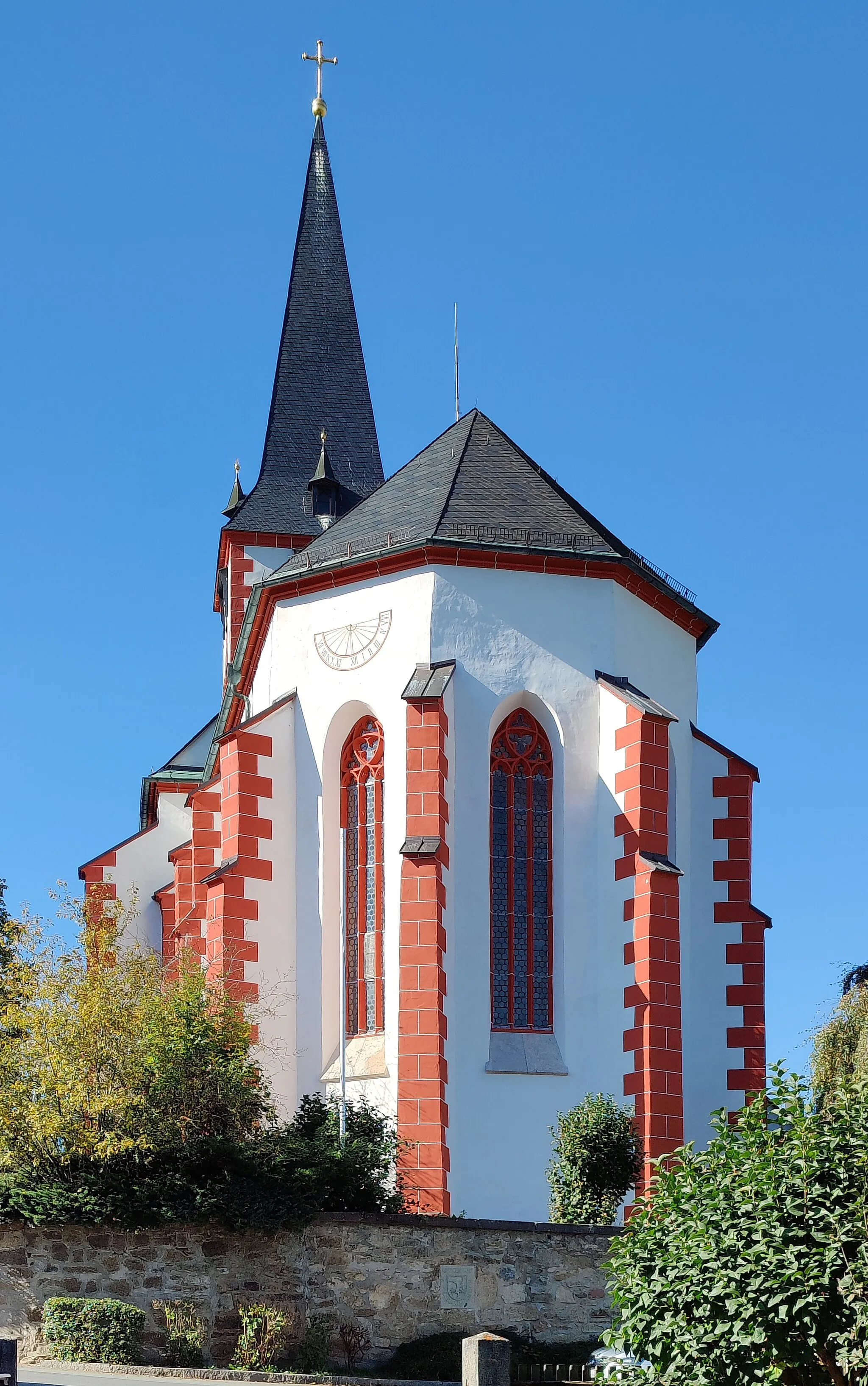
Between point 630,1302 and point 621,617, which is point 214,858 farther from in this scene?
point 630,1302

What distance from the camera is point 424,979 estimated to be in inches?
971

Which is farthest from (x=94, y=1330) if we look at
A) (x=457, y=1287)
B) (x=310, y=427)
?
(x=310, y=427)

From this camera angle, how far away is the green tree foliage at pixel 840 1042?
25.9 m

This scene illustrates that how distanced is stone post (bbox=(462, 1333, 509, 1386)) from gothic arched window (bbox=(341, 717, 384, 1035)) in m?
10.9

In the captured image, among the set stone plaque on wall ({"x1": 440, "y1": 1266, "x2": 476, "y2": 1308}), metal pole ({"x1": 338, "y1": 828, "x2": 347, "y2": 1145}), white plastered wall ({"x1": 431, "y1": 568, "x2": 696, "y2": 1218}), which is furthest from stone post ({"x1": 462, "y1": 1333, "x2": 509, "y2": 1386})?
white plastered wall ({"x1": 431, "y1": 568, "x2": 696, "y2": 1218})

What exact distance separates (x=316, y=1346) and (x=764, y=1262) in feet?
27.1

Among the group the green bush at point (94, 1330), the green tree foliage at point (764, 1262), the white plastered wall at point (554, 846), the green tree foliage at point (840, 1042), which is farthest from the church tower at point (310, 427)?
the green tree foliage at point (764, 1262)

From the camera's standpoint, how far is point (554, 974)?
26.0 meters

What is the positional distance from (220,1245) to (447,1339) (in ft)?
8.36

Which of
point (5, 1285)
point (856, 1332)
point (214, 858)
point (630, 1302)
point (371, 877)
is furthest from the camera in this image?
point (214, 858)

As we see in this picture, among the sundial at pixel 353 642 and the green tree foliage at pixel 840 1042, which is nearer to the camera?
the green tree foliage at pixel 840 1042

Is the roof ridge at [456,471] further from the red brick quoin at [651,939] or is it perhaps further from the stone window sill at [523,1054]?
the stone window sill at [523,1054]

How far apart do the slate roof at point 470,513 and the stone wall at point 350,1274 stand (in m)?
10.4

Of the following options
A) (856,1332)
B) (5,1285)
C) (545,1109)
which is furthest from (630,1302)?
(545,1109)
